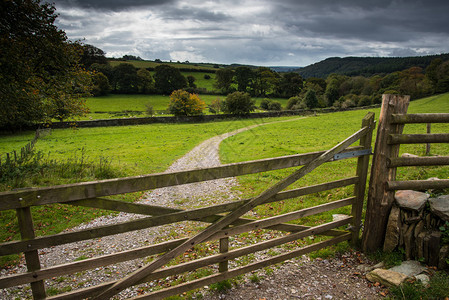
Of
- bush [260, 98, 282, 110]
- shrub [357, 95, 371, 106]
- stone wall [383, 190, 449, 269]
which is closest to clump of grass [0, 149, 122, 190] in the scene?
stone wall [383, 190, 449, 269]

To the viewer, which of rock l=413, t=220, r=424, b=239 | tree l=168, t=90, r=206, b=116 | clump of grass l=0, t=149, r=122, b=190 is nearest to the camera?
rock l=413, t=220, r=424, b=239

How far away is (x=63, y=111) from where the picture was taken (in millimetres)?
15305

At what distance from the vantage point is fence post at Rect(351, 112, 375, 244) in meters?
5.51

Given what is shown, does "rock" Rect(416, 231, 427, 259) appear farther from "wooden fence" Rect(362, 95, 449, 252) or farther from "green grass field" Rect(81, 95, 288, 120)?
"green grass field" Rect(81, 95, 288, 120)

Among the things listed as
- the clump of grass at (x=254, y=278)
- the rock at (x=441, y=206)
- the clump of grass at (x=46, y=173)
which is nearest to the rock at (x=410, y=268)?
the rock at (x=441, y=206)

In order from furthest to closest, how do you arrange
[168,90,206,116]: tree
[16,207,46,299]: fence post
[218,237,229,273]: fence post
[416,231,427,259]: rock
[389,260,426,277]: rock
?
[168,90,206,116]: tree, [416,231,427,259]: rock, [389,260,426,277]: rock, [218,237,229,273]: fence post, [16,207,46,299]: fence post

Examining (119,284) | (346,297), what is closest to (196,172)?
(119,284)

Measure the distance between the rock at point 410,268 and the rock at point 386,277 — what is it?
147mm

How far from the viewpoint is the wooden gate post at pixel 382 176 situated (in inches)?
211

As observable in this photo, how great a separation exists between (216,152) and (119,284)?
18.2m

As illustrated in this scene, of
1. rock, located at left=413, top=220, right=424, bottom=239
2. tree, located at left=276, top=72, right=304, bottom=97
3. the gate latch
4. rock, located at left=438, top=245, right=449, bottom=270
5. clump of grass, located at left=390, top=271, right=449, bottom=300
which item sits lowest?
clump of grass, located at left=390, top=271, right=449, bottom=300

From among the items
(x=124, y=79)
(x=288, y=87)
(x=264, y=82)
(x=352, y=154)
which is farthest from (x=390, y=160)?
(x=288, y=87)

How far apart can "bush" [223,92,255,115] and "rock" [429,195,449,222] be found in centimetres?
5265

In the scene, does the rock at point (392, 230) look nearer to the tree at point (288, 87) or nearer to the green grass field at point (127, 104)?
the green grass field at point (127, 104)
